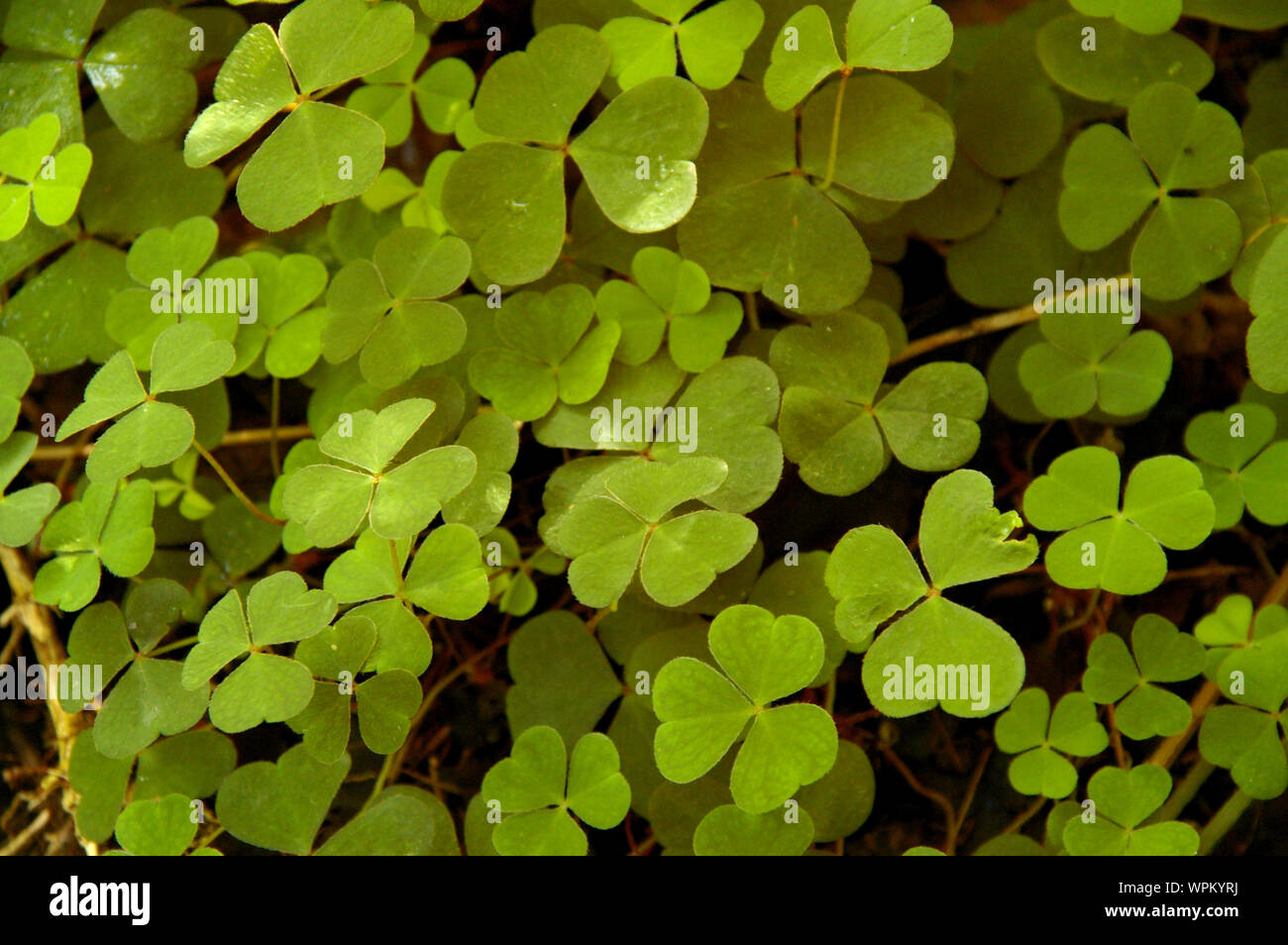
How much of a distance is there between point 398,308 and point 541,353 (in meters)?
0.22

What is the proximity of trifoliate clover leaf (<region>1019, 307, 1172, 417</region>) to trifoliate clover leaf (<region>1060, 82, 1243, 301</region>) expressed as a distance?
0.07m

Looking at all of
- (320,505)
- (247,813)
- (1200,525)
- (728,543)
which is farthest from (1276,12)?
(247,813)

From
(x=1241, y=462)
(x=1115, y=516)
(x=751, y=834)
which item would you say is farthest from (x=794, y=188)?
(x=751, y=834)

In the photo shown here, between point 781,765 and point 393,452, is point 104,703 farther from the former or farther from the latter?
point 781,765

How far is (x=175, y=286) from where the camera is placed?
4.49 feet

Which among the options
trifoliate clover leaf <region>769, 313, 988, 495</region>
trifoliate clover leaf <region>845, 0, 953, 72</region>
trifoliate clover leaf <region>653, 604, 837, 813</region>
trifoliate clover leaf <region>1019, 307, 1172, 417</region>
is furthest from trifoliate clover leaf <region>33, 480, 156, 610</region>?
trifoliate clover leaf <region>1019, 307, 1172, 417</region>

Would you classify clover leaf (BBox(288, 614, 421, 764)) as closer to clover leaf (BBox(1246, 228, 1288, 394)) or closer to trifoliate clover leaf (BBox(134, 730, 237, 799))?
trifoliate clover leaf (BBox(134, 730, 237, 799))

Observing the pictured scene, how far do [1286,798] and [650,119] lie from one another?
1.36 m

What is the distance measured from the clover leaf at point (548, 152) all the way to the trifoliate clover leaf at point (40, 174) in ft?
1.89

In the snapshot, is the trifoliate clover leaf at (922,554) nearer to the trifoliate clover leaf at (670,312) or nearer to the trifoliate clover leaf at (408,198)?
the trifoliate clover leaf at (670,312)

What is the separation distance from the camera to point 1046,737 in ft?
4.16

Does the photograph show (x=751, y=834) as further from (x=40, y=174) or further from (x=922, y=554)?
(x=40, y=174)

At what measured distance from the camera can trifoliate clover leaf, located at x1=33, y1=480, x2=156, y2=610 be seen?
1.26 metres
